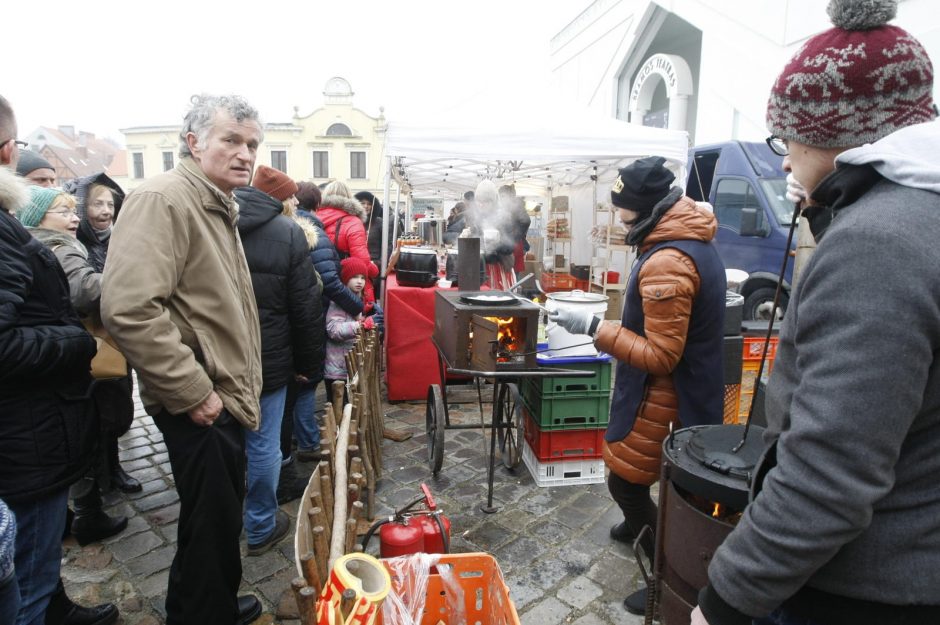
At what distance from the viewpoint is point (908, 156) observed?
95 centimetres

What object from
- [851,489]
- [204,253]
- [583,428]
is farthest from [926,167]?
[583,428]

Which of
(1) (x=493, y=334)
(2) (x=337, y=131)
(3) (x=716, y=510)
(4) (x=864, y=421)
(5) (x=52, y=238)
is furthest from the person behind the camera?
(2) (x=337, y=131)

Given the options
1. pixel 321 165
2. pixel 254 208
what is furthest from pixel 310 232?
pixel 321 165

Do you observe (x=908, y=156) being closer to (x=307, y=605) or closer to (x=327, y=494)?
(x=307, y=605)

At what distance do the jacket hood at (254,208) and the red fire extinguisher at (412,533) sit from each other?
1646mm

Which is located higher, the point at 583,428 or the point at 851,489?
the point at 851,489

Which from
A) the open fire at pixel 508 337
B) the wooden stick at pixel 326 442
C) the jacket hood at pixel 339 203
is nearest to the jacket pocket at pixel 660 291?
the open fire at pixel 508 337

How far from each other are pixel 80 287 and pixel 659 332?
8.88 ft

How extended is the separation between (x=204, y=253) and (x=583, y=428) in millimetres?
2854

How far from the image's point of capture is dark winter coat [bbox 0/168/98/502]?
70.8 inches

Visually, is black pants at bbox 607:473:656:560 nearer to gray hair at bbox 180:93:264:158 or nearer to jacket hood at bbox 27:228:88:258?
gray hair at bbox 180:93:264:158

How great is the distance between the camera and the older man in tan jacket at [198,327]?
6.20 feet

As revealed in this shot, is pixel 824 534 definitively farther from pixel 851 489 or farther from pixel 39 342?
pixel 39 342

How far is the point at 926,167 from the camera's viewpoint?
0.93m
